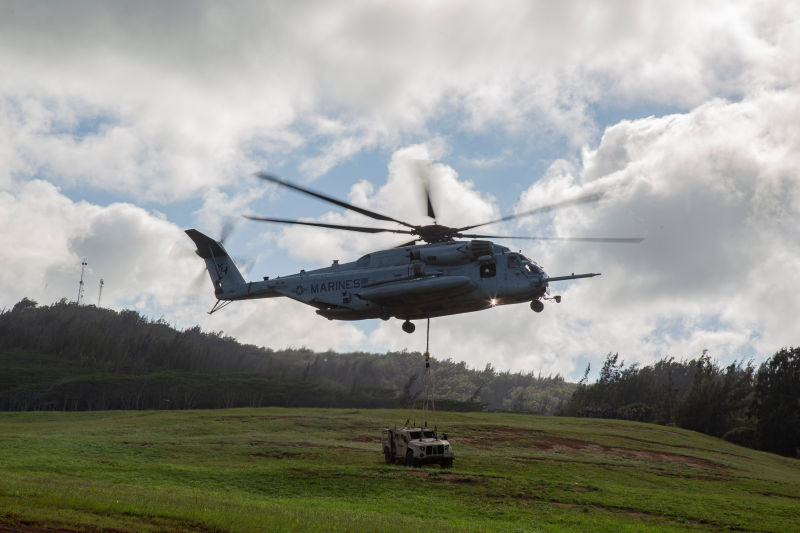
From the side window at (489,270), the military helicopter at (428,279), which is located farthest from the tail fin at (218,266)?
the side window at (489,270)

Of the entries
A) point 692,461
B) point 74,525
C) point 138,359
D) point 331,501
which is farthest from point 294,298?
point 138,359

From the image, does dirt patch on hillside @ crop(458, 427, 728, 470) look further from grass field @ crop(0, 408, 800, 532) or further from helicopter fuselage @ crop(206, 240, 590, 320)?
helicopter fuselage @ crop(206, 240, 590, 320)

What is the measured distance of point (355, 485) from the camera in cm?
2833

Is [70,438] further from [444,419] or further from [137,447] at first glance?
[444,419]

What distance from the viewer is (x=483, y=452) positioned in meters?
42.6

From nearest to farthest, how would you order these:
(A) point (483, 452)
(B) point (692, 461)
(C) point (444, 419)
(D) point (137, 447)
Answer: (D) point (137, 447), (A) point (483, 452), (B) point (692, 461), (C) point (444, 419)

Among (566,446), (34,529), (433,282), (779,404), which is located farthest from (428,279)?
(779,404)

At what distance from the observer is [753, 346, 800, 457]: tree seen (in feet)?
268

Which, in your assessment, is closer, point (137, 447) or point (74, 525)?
point (74, 525)

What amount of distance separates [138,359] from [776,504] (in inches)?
6713

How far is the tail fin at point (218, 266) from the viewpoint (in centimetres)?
3525

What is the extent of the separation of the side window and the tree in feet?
227

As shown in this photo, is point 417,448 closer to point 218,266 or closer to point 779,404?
point 218,266

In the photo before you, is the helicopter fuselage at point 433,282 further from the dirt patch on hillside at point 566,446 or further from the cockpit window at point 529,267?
the dirt patch on hillside at point 566,446
